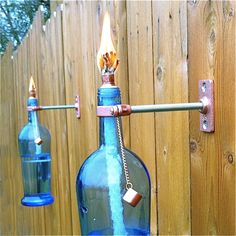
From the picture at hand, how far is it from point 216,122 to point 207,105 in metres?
0.05

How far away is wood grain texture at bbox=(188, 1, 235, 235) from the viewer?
108 cm

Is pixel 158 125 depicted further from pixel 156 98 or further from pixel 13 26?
pixel 13 26

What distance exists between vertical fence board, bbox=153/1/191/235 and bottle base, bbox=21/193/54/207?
462 mm

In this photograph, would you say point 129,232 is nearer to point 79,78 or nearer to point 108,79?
point 108,79

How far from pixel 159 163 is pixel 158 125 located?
0.39 ft

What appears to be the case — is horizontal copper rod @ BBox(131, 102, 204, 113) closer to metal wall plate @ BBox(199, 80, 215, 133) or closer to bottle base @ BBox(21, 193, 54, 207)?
metal wall plate @ BBox(199, 80, 215, 133)

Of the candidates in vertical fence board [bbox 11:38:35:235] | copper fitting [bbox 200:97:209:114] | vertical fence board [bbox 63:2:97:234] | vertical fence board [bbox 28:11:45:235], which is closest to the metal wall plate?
copper fitting [bbox 200:97:209:114]

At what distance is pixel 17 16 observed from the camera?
18.7 feet

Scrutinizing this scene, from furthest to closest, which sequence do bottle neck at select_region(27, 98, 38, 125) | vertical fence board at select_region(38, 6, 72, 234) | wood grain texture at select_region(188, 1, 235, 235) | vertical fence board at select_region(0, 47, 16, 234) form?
1. vertical fence board at select_region(0, 47, 16, 234)
2. vertical fence board at select_region(38, 6, 72, 234)
3. bottle neck at select_region(27, 98, 38, 125)
4. wood grain texture at select_region(188, 1, 235, 235)

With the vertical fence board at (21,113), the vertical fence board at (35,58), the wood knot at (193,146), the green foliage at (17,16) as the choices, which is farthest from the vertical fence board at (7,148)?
the wood knot at (193,146)

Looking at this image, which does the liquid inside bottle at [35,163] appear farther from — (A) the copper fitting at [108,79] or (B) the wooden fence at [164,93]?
(A) the copper fitting at [108,79]

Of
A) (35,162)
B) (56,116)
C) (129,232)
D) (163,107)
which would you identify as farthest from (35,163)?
(129,232)

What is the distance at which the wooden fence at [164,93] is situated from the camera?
43.8 inches

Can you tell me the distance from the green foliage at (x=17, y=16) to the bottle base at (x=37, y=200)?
12.6 ft
